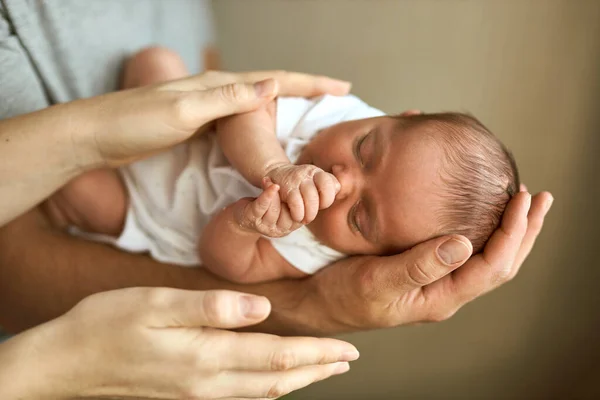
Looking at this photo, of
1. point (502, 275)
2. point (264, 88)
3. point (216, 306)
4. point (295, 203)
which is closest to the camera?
point (216, 306)

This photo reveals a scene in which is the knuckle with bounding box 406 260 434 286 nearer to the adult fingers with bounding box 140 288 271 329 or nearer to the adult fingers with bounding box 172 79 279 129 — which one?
the adult fingers with bounding box 140 288 271 329

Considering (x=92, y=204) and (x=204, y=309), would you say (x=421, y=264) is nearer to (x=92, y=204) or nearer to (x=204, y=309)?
(x=204, y=309)

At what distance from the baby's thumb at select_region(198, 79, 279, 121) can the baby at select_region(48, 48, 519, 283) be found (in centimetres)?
3

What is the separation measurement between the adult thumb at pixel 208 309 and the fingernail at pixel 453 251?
278 millimetres

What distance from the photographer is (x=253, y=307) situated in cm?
68

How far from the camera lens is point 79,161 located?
958mm

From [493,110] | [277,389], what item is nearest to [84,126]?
[277,389]

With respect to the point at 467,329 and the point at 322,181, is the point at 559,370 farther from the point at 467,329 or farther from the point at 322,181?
the point at 322,181

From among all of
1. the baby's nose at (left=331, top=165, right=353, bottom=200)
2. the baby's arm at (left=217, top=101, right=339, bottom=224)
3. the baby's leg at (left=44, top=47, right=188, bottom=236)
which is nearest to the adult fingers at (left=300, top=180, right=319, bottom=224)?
the baby's arm at (left=217, top=101, right=339, bottom=224)

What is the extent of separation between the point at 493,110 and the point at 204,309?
3.96ft

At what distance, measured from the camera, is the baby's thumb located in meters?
0.93

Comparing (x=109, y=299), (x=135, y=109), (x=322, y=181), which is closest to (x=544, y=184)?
(x=322, y=181)

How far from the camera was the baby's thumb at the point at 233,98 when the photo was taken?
0.93 meters

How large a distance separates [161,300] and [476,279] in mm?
494
